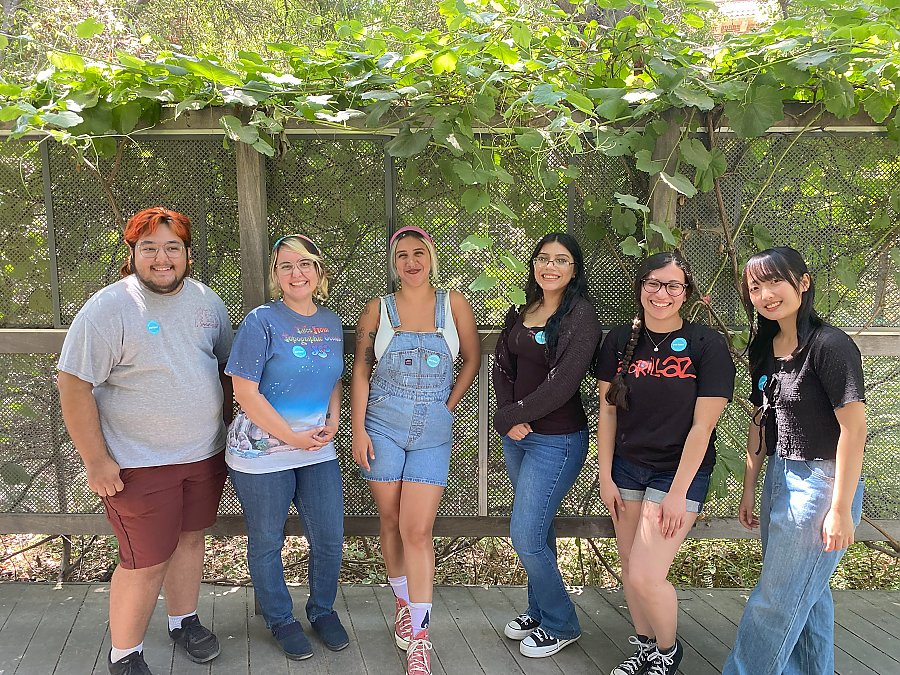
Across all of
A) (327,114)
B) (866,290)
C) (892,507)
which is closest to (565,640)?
(892,507)

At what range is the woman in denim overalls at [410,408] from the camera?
99.4 inches

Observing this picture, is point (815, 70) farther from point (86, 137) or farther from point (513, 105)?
point (86, 137)

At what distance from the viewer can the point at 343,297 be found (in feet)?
9.51

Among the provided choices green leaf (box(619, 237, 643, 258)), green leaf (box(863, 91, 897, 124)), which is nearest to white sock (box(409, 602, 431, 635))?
green leaf (box(619, 237, 643, 258))

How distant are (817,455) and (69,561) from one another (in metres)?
3.44

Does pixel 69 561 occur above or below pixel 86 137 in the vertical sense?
below

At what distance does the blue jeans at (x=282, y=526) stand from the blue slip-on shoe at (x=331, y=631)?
25 mm

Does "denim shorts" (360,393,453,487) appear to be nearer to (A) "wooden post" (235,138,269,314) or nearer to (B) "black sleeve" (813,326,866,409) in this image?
(A) "wooden post" (235,138,269,314)

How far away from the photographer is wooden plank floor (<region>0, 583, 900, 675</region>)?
2533 millimetres

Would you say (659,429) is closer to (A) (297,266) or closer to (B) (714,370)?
(B) (714,370)

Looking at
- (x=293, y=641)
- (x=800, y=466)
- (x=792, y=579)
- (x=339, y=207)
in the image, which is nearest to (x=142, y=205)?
(x=339, y=207)

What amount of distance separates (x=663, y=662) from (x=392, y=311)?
60.6 inches

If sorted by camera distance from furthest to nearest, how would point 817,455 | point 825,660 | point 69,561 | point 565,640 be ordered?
point 69,561
point 565,640
point 825,660
point 817,455

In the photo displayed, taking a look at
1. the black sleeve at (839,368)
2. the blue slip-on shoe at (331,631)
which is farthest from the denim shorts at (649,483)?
the blue slip-on shoe at (331,631)
